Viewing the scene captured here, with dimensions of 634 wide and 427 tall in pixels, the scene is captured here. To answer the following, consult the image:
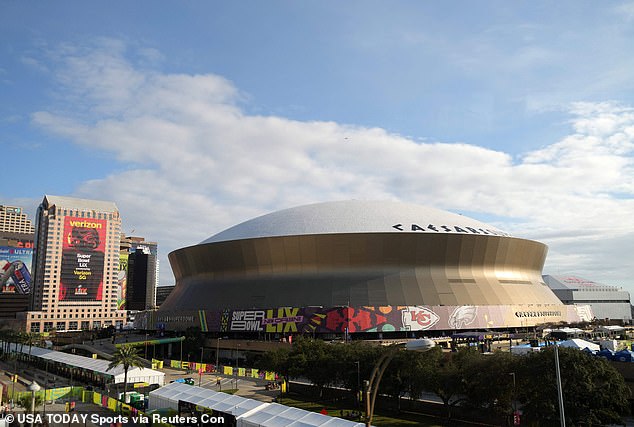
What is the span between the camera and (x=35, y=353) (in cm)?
6962

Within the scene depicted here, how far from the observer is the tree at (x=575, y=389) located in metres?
27.1

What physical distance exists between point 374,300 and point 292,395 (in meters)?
23.9

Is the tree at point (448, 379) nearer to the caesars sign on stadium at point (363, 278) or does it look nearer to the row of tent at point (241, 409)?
the row of tent at point (241, 409)

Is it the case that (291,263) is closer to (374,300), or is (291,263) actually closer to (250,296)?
(250,296)

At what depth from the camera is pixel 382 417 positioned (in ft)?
115

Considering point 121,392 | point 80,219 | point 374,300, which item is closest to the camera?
point 121,392

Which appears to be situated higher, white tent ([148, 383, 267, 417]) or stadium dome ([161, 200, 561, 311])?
stadium dome ([161, 200, 561, 311])

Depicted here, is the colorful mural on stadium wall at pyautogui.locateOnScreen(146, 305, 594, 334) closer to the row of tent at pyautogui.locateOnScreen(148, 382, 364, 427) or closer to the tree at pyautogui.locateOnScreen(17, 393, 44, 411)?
the row of tent at pyautogui.locateOnScreen(148, 382, 364, 427)

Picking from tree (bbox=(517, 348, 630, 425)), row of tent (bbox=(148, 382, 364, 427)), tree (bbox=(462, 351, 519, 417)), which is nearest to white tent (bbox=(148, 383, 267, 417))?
row of tent (bbox=(148, 382, 364, 427))

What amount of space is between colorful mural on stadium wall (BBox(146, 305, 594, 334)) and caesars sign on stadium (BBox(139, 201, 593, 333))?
122 millimetres

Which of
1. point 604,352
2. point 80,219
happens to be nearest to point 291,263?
point 604,352

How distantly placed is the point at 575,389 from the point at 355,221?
160 feet

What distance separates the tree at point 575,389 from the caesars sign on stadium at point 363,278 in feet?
110

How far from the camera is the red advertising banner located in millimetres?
158125
